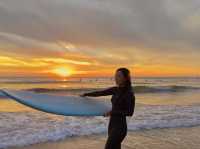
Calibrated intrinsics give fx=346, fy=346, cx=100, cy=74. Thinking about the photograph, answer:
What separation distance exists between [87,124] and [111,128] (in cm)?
541

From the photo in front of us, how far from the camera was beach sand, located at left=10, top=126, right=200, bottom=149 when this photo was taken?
723cm

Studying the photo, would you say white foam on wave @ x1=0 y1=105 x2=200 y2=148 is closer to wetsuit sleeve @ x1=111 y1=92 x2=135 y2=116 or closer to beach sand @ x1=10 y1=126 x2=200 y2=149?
beach sand @ x1=10 y1=126 x2=200 y2=149

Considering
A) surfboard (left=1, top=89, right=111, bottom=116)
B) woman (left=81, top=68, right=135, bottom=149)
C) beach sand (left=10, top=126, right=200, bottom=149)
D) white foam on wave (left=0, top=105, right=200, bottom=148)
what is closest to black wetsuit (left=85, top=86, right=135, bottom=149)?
woman (left=81, top=68, right=135, bottom=149)

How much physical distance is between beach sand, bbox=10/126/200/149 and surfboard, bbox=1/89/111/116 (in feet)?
6.74

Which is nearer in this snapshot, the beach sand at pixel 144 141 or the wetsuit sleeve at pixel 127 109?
the wetsuit sleeve at pixel 127 109

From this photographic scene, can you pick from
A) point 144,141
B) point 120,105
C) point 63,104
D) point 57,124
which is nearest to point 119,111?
point 120,105

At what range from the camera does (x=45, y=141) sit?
772cm

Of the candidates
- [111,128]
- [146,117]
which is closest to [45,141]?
[111,128]

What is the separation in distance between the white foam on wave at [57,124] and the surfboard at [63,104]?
2286 mm

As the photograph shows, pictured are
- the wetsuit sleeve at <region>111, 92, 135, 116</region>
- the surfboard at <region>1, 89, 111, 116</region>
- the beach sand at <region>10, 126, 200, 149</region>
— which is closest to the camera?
the wetsuit sleeve at <region>111, 92, 135, 116</region>

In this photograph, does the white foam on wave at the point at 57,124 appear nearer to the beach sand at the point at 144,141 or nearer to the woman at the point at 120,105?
the beach sand at the point at 144,141

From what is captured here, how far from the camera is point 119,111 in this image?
4160 millimetres

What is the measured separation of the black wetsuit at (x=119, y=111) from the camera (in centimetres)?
416

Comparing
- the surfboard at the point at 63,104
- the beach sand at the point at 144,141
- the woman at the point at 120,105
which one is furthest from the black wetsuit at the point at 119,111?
the beach sand at the point at 144,141
